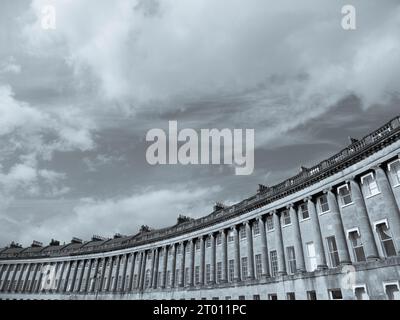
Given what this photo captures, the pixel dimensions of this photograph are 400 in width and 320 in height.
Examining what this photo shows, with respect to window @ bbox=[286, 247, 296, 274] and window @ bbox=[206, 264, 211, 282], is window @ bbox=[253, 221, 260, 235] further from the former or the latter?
window @ bbox=[206, 264, 211, 282]

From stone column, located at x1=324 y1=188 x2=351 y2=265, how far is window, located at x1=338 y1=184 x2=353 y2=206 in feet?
1.90

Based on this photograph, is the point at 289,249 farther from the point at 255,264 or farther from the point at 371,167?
the point at 371,167

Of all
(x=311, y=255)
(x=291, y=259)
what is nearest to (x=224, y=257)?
(x=291, y=259)

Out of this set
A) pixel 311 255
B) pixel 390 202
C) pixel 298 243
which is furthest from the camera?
pixel 298 243

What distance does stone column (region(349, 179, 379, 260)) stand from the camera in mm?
20875

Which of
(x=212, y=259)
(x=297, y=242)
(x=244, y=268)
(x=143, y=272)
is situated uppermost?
(x=143, y=272)

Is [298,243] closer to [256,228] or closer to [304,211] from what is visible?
[304,211]

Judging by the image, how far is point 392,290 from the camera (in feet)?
62.7

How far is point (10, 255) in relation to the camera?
2990 inches

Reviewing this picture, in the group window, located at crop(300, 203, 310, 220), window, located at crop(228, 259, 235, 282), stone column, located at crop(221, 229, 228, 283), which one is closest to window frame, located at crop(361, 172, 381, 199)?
window, located at crop(300, 203, 310, 220)

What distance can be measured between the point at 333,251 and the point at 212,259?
18.4 meters
